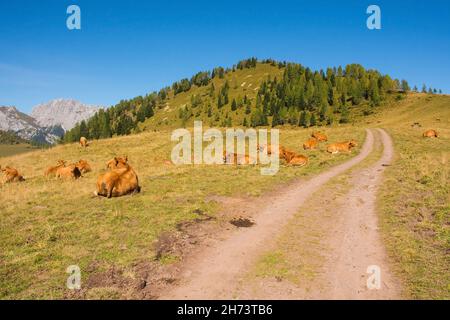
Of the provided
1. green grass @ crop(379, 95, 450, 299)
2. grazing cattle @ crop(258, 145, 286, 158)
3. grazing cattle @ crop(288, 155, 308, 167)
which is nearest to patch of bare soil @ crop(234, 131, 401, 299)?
green grass @ crop(379, 95, 450, 299)

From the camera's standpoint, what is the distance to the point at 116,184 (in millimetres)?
17625

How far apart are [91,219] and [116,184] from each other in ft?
13.1

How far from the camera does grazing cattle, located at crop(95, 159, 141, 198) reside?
1736cm

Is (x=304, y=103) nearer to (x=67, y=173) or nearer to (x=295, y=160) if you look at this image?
(x=295, y=160)

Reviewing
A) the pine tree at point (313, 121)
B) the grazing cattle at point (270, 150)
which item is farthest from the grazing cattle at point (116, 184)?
the pine tree at point (313, 121)

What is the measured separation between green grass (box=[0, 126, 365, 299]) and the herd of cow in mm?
688

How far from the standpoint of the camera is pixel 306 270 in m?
9.62

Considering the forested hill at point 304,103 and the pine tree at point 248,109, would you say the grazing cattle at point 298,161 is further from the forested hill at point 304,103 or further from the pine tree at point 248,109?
the pine tree at point 248,109

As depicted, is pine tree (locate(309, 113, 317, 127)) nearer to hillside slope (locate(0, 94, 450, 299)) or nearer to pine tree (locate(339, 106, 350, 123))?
pine tree (locate(339, 106, 350, 123))

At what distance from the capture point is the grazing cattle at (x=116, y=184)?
17.4m

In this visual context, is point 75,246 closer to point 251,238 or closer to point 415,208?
point 251,238

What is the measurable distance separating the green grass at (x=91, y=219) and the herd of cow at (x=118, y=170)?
2.26ft

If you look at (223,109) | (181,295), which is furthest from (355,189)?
(223,109)

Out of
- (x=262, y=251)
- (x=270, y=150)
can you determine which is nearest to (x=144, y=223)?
(x=262, y=251)
